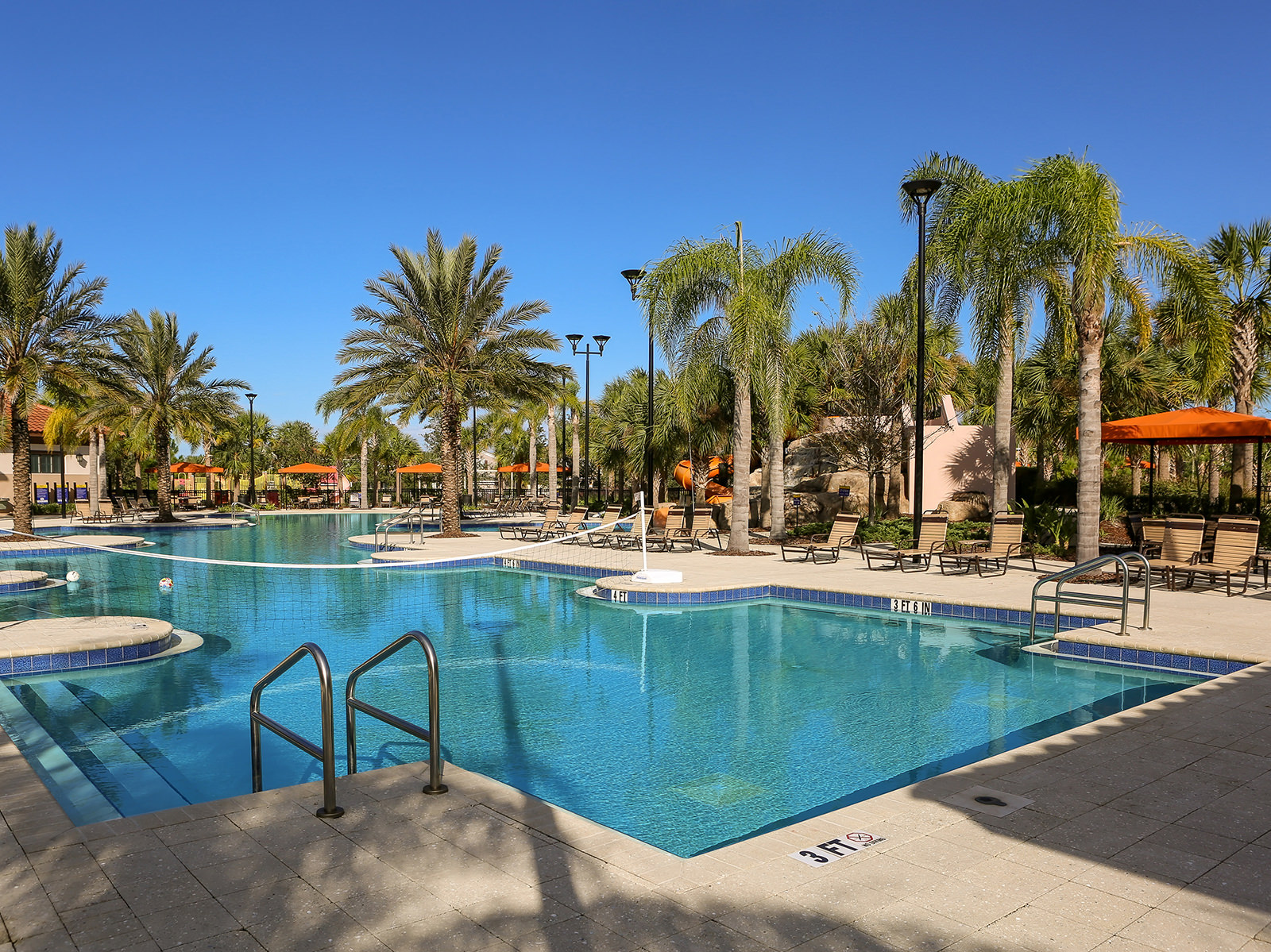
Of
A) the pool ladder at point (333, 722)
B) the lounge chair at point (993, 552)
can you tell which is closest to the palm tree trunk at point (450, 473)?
the lounge chair at point (993, 552)

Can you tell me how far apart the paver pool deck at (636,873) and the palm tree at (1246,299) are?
696 inches

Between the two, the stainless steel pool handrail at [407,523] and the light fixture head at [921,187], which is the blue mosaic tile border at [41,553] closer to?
the stainless steel pool handrail at [407,523]

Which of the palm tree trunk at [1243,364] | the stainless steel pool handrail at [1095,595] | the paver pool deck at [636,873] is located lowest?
the paver pool deck at [636,873]

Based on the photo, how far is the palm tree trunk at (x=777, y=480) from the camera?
18.9 m

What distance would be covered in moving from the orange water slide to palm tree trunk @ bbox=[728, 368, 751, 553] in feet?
27.8

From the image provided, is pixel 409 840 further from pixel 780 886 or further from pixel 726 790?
pixel 726 790

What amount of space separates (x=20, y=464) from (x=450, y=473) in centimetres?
1049

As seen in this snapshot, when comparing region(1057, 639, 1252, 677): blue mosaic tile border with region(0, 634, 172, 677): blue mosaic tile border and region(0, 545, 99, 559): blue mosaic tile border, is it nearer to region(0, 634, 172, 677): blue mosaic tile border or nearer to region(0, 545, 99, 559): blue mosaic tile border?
region(0, 634, 172, 677): blue mosaic tile border

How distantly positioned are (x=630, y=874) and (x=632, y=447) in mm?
27822

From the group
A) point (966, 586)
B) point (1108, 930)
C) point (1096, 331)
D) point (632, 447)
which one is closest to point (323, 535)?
point (632, 447)

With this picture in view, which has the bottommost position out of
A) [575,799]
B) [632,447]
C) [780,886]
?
[575,799]

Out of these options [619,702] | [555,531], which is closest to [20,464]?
[555,531]

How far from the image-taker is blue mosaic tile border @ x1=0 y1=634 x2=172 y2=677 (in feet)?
27.7

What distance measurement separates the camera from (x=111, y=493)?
136ft
